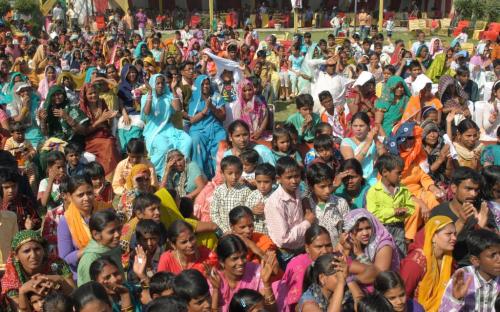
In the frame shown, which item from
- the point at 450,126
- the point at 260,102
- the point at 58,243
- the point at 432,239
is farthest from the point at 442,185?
the point at 58,243

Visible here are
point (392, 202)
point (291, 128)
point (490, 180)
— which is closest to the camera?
point (392, 202)

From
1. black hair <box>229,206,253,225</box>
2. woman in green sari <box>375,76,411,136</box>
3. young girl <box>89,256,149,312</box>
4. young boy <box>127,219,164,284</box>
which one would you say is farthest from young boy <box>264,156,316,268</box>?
woman in green sari <box>375,76,411,136</box>

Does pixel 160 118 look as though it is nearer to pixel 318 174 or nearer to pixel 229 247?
pixel 318 174

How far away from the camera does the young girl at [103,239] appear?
12.1 feet

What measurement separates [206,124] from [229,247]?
3.57 metres

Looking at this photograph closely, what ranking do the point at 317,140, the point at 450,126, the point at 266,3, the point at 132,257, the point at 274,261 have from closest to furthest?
the point at 274,261
the point at 132,257
the point at 317,140
the point at 450,126
the point at 266,3

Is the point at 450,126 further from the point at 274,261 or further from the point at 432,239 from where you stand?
the point at 274,261

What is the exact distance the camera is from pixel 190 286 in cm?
326

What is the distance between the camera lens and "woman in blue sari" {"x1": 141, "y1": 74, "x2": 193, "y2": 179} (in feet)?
22.1

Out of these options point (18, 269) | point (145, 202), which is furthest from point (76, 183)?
point (18, 269)

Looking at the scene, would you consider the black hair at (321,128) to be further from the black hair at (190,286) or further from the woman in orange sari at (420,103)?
the black hair at (190,286)

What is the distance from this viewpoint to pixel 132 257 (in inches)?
160

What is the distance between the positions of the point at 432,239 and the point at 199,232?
63.2 inches

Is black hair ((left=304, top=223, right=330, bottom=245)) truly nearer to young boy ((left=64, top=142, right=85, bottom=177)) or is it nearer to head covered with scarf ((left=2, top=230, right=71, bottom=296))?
head covered with scarf ((left=2, top=230, right=71, bottom=296))
